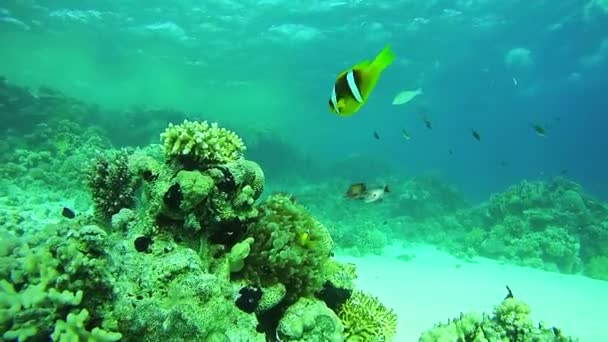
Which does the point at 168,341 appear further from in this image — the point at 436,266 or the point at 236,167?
the point at 436,266

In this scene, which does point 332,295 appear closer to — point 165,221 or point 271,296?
point 271,296

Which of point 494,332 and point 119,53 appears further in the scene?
point 119,53

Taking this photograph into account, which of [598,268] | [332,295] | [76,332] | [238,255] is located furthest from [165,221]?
[598,268]

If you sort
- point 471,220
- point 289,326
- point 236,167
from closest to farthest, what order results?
1. point 289,326
2. point 236,167
3. point 471,220

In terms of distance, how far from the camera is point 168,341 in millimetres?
2607

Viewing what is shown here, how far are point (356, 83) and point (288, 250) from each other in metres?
1.86

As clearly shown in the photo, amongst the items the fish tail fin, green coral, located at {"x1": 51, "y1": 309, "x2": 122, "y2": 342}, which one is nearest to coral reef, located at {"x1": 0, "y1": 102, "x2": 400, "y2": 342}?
green coral, located at {"x1": 51, "y1": 309, "x2": 122, "y2": 342}

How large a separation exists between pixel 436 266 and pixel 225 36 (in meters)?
28.9

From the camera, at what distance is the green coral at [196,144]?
3801 mm

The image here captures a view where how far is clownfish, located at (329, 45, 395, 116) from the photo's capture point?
2.74 m

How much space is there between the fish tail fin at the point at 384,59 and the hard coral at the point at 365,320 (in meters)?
2.98

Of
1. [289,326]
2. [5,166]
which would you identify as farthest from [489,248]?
[5,166]

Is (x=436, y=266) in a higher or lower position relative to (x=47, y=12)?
lower

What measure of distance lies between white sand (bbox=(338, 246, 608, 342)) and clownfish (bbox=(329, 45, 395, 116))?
16.8 feet
